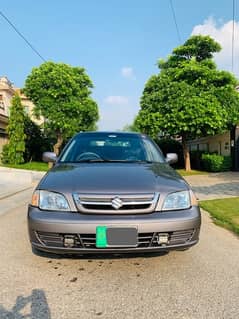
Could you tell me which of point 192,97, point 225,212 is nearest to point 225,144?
point 192,97

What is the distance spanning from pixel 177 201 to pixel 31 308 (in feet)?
5.27

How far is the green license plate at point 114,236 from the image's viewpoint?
106 inches

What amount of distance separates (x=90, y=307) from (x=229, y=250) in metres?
2.19

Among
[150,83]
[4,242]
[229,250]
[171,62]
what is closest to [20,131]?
[150,83]

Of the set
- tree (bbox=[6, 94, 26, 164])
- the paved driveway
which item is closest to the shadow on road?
the paved driveway

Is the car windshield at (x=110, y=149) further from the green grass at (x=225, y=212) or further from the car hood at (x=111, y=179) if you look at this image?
the green grass at (x=225, y=212)

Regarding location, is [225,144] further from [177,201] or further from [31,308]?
[31,308]

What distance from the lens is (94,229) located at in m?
2.69

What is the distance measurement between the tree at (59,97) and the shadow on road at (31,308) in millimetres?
21664

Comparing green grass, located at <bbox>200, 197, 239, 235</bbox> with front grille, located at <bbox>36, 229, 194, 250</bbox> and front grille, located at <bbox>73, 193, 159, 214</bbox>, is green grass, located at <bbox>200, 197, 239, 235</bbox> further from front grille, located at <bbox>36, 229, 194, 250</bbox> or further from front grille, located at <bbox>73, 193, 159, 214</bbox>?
front grille, located at <bbox>73, 193, 159, 214</bbox>

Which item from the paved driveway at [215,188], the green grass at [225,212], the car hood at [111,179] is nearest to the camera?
the car hood at [111,179]

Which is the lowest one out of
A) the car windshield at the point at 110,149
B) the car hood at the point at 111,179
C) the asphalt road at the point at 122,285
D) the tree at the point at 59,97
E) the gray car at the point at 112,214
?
the asphalt road at the point at 122,285

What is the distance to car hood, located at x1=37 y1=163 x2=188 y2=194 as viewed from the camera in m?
2.91

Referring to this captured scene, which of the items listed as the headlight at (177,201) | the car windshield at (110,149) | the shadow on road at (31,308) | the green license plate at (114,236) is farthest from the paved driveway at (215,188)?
the shadow on road at (31,308)
